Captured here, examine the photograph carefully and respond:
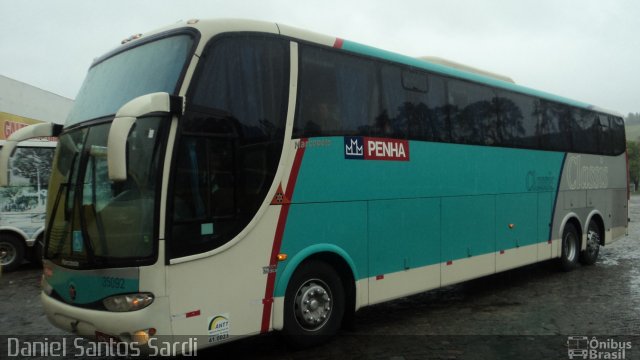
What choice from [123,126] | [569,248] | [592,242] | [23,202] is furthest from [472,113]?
[23,202]

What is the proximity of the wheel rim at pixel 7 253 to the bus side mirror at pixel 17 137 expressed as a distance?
23.9 ft

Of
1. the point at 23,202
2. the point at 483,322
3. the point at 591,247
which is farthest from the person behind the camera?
the point at 591,247

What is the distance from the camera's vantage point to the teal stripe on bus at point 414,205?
19.6 ft

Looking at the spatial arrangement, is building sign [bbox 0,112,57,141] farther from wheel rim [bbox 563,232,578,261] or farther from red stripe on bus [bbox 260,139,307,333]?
wheel rim [bbox 563,232,578,261]

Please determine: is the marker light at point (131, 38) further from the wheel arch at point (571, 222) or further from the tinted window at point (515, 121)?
the wheel arch at point (571, 222)

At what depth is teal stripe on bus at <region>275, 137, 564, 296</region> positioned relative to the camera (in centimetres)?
598

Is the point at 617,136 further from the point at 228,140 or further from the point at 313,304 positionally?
the point at 228,140

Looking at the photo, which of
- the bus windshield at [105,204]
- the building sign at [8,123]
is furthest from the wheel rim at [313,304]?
the building sign at [8,123]

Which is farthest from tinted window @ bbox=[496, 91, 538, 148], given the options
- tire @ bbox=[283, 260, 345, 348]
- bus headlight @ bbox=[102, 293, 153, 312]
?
bus headlight @ bbox=[102, 293, 153, 312]

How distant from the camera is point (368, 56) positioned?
6.80 m

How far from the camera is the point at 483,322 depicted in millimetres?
7223

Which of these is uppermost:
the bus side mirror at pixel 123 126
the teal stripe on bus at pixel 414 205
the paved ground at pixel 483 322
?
the bus side mirror at pixel 123 126

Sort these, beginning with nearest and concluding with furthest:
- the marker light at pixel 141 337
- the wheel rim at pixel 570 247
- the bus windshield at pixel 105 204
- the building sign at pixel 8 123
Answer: the marker light at pixel 141 337
the bus windshield at pixel 105 204
the wheel rim at pixel 570 247
the building sign at pixel 8 123

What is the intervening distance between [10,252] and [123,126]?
31.9 feet
